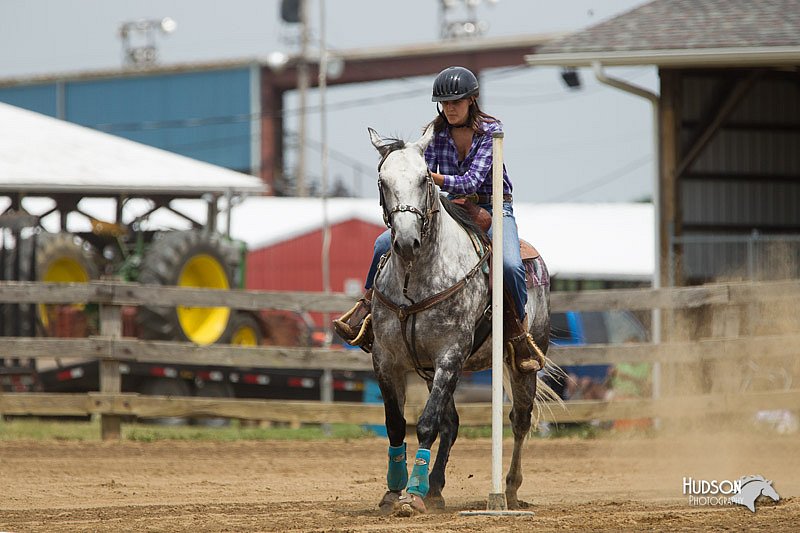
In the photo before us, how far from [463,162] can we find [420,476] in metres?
2.00

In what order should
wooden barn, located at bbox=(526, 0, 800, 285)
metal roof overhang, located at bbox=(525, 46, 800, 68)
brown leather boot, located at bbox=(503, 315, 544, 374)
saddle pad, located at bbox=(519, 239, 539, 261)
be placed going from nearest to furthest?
brown leather boot, located at bbox=(503, 315, 544, 374) → saddle pad, located at bbox=(519, 239, 539, 261) → metal roof overhang, located at bbox=(525, 46, 800, 68) → wooden barn, located at bbox=(526, 0, 800, 285)

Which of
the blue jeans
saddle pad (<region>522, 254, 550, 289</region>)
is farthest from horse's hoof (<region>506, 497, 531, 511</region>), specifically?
saddle pad (<region>522, 254, 550, 289</region>)

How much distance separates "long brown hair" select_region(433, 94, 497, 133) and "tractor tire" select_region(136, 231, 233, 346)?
9.72 metres

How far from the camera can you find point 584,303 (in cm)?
1323

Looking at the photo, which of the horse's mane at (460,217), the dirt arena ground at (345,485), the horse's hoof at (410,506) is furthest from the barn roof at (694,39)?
the horse's hoof at (410,506)

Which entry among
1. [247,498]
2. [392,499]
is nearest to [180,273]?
[247,498]

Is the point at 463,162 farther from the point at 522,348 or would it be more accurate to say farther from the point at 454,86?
the point at 522,348

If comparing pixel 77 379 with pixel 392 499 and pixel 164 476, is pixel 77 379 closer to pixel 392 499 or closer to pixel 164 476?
pixel 164 476

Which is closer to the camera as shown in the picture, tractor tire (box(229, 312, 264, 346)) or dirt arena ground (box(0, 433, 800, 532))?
→ dirt arena ground (box(0, 433, 800, 532))

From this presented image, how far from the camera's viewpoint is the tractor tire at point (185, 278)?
1741 centimetres

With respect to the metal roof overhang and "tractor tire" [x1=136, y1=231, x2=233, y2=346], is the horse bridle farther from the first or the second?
"tractor tire" [x1=136, y1=231, x2=233, y2=346]

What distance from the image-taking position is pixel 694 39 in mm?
15891

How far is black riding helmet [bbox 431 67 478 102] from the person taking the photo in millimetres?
7719

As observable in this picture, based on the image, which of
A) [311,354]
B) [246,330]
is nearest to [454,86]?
[311,354]
